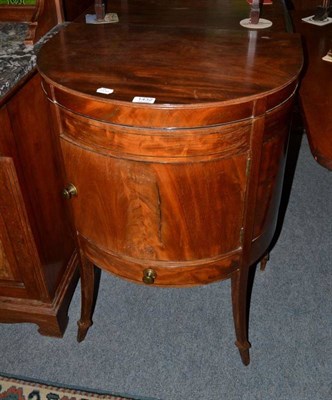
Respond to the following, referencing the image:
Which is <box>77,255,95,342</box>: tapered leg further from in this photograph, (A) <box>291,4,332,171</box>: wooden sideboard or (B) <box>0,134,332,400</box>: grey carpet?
(A) <box>291,4,332,171</box>: wooden sideboard

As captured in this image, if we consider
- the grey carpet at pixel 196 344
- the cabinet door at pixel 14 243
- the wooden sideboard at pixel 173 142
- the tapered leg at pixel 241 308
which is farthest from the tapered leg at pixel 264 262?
the cabinet door at pixel 14 243

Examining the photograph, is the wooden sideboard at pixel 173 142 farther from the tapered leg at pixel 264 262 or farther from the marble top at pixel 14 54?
the tapered leg at pixel 264 262

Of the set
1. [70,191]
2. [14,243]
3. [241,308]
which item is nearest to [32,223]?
[14,243]

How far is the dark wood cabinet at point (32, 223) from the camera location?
1354 millimetres

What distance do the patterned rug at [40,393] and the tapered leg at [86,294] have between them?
0.22 m

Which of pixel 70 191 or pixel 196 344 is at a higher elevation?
pixel 70 191

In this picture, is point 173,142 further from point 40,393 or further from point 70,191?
point 40,393

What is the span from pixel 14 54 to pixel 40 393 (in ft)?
3.76

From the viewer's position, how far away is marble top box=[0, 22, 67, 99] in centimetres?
123

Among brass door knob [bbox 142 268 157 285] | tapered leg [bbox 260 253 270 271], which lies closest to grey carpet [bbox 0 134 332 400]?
tapered leg [bbox 260 253 270 271]

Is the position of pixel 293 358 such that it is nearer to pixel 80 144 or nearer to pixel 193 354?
pixel 193 354

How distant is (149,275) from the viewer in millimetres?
1286

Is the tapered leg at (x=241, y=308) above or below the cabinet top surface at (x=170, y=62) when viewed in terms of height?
below

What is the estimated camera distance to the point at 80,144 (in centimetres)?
116
